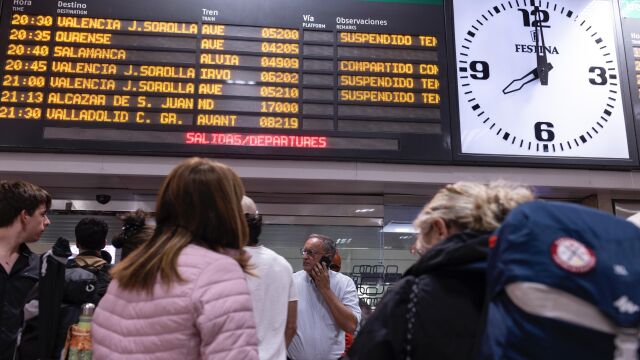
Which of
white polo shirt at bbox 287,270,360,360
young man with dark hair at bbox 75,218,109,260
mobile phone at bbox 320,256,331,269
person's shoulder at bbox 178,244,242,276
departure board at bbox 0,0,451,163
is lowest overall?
white polo shirt at bbox 287,270,360,360

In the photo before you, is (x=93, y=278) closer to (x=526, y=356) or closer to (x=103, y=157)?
(x=103, y=157)

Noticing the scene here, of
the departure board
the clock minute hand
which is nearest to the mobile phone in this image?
the departure board

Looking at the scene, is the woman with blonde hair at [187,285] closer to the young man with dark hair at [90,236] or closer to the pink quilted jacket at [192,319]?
the pink quilted jacket at [192,319]

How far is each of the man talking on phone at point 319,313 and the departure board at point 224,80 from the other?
31.5 inches

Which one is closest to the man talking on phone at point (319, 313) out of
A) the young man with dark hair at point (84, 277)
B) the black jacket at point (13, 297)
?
the young man with dark hair at point (84, 277)

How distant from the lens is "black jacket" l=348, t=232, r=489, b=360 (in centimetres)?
132

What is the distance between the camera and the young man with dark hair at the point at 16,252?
234 cm

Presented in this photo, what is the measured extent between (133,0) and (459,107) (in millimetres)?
2665

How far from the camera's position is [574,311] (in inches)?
44.9

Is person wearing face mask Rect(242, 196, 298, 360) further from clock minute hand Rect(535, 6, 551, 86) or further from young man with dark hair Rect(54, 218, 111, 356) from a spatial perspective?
clock minute hand Rect(535, 6, 551, 86)

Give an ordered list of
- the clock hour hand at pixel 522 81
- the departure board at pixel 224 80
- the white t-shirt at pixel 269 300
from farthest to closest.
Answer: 1. the clock hour hand at pixel 522 81
2. the departure board at pixel 224 80
3. the white t-shirt at pixel 269 300

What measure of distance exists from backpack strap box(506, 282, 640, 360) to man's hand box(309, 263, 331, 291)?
2.37 meters

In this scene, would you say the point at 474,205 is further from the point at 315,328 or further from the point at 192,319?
the point at 315,328

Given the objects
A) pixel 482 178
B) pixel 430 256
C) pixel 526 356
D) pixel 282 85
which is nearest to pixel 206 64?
pixel 282 85
